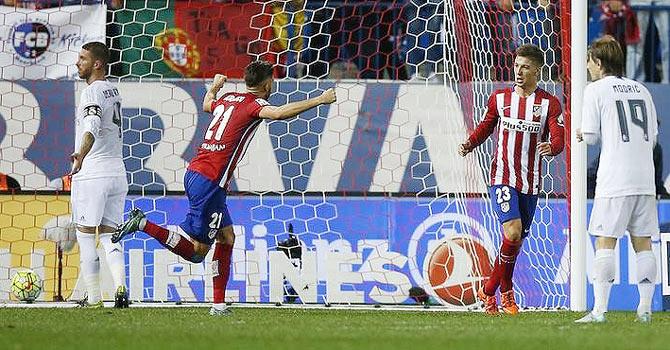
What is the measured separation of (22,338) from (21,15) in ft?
17.2

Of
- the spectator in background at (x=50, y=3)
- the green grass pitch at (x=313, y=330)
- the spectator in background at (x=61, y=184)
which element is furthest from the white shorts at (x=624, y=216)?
the spectator in background at (x=50, y=3)

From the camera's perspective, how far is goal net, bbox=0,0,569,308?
1148 centimetres

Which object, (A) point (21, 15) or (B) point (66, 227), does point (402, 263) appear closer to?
(B) point (66, 227)

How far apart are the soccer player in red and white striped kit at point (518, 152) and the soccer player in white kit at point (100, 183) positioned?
2.84m

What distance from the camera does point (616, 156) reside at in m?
8.42

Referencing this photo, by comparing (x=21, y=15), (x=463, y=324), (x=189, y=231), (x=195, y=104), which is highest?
(x=21, y=15)

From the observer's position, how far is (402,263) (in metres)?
11.6

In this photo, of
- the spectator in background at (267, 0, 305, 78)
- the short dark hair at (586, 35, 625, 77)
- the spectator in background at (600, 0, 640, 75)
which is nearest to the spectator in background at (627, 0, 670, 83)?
the spectator in background at (600, 0, 640, 75)

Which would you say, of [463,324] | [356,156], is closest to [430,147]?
[356,156]

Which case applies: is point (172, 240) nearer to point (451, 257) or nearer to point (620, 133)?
point (451, 257)

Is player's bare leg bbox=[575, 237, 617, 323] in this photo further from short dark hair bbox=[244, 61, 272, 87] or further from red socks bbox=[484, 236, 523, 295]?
short dark hair bbox=[244, 61, 272, 87]

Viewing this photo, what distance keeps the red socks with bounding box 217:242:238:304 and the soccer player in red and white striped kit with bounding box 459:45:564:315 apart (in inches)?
77.2

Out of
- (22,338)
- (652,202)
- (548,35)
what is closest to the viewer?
(22,338)

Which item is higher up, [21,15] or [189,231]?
[21,15]
